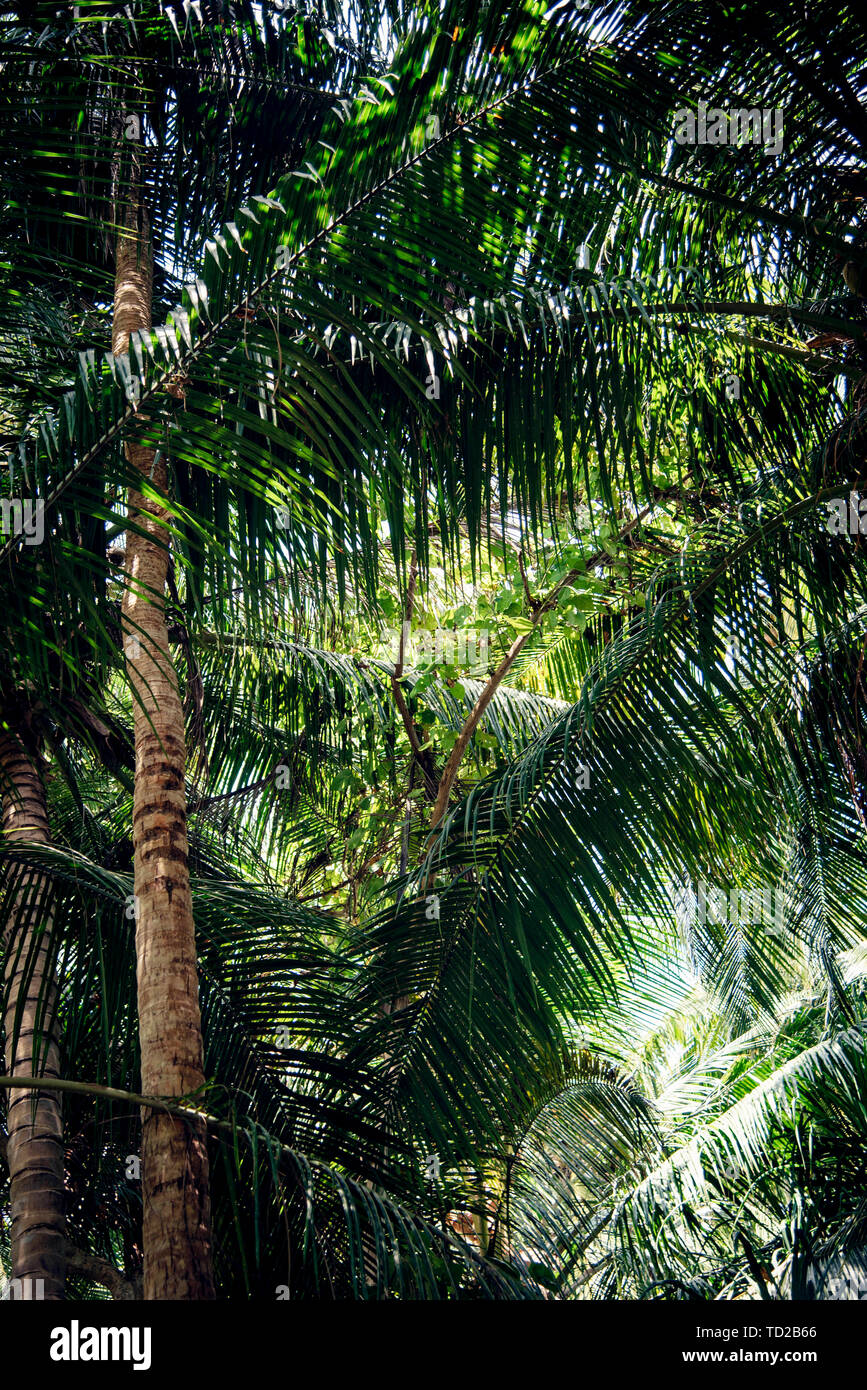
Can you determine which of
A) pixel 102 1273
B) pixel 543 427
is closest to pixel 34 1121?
pixel 102 1273

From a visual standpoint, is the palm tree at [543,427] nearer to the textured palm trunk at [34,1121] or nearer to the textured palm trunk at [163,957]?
the textured palm trunk at [163,957]

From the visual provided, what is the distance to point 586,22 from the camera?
2.75 m

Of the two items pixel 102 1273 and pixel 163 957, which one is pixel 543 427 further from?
pixel 102 1273

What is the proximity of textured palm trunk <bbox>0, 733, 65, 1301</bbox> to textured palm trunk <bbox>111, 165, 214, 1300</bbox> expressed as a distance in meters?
0.68

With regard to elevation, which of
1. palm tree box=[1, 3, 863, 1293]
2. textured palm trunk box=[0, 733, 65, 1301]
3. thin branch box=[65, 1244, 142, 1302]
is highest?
palm tree box=[1, 3, 863, 1293]

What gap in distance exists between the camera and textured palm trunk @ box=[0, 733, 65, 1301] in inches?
131

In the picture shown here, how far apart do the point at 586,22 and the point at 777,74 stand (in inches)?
33.7

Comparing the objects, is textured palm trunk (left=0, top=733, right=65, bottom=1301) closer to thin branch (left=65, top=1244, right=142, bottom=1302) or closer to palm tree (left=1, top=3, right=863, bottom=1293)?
thin branch (left=65, top=1244, right=142, bottom=1302)

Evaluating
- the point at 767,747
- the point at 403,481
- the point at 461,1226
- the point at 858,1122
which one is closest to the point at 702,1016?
the point at 858,1122

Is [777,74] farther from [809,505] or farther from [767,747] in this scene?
[767,747]

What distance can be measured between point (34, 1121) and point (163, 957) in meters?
1.52

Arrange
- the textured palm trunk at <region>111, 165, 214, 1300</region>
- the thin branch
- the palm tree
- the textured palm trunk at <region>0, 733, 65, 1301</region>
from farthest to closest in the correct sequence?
1. the thin branch
2. the textured palm trunk at <region>0, 733, 65, 1301</region>
3. the palm tree
4. the textured palm trunk at <region>111, 165, 214, 1300</region>

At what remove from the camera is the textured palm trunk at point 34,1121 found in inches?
131

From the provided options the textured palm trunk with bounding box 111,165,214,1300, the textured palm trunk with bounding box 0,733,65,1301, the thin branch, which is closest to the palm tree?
the textured palm trunk with bounding box 111,165,214,1300
